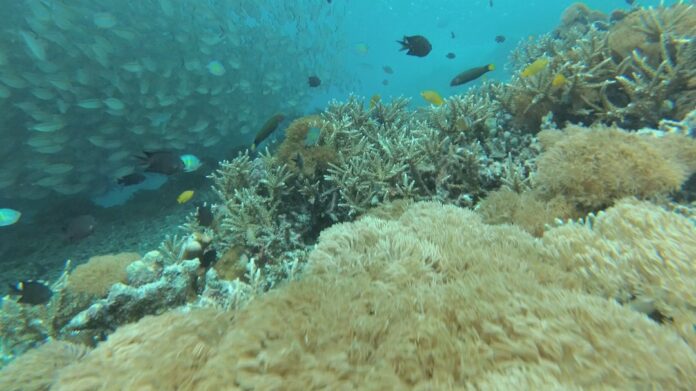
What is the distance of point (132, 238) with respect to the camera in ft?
32.7

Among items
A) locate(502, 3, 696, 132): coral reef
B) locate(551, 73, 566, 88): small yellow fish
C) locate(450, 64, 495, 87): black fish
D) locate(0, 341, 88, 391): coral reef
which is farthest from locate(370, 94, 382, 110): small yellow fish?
locate(0, 341, 88, 391): coral reef

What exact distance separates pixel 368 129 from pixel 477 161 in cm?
288

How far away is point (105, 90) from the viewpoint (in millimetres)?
12414

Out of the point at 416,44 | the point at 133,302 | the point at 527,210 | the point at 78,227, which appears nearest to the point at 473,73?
the point at 416,44

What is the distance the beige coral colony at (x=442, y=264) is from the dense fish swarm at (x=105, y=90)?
835cm

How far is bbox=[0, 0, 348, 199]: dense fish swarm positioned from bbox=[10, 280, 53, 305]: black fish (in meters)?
7.80

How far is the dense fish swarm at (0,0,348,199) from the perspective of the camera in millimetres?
11203

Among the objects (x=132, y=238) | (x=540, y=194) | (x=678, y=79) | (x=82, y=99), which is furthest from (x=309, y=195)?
(x=82, y=99)

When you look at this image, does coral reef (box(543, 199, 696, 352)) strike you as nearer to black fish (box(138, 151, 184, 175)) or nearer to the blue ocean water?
black fish (box(138, 151, 184, 175))

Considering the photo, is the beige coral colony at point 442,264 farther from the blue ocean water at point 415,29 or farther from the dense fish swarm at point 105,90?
the blue ocean water at point 415,29

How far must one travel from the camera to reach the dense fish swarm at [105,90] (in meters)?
11.2

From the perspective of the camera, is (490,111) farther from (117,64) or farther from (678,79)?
(117,64)

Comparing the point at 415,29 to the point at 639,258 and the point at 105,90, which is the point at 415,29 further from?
the point at 639,258

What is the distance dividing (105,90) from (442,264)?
14.5 m
